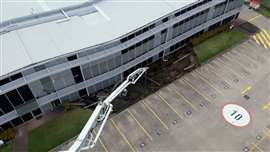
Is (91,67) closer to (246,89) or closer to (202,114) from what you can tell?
(202,114)

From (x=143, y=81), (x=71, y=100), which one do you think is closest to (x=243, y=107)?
(x=143, y=81)

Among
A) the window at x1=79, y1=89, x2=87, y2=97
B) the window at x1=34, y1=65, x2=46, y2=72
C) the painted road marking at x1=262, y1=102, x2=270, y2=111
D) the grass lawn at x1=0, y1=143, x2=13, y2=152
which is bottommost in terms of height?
the painted road marking at x1=262, y1=102, x2=270, y2=111

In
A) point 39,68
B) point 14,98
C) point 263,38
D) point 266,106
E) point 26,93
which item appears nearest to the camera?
point 14,98

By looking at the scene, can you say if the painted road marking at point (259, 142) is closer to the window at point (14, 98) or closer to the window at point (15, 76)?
the window at point (14, 98)

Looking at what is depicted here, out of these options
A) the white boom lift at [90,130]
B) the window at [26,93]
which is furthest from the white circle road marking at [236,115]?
the window at [26,93]

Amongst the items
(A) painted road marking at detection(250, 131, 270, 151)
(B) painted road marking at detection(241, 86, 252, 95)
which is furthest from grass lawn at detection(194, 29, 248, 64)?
(A) painted road marking at detection(250, 131, 270, 151)

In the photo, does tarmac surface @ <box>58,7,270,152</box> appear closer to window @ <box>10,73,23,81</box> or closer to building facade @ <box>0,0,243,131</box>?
building facade @ <box>0,0,243,131</box>

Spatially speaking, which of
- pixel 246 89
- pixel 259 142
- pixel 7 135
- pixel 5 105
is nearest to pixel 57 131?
pixel 7 135
